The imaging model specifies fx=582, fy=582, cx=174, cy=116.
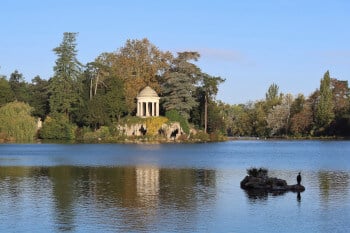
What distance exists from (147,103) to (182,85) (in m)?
6.82

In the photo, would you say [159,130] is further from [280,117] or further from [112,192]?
[112,192]

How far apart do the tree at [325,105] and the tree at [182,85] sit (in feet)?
103

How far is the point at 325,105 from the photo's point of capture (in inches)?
4710

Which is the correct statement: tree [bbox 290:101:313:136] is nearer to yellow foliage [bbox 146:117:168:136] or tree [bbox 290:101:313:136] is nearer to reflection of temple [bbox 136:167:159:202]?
yellow foliage [bbox 146:117:168:136]

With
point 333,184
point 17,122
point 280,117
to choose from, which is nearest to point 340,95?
point 280,117

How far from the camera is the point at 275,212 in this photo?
26.0 meters

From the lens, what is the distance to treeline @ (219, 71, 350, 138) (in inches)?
4744

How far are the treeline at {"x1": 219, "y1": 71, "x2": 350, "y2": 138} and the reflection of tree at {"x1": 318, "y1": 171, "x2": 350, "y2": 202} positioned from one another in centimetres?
7846

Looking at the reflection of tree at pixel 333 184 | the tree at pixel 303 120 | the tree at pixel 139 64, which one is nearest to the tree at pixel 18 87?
the tree at pixel 139 64

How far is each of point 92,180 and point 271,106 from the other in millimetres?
117038

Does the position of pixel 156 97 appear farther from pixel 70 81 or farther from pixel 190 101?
pixel 70 81

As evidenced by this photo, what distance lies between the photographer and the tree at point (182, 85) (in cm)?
9888

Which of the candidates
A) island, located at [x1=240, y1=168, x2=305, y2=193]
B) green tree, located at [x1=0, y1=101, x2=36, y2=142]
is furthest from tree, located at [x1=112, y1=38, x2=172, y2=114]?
island, located at [x1=240, y1=168, x2=305, y2=193]

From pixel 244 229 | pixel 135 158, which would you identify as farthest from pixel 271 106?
pixel 244 229
